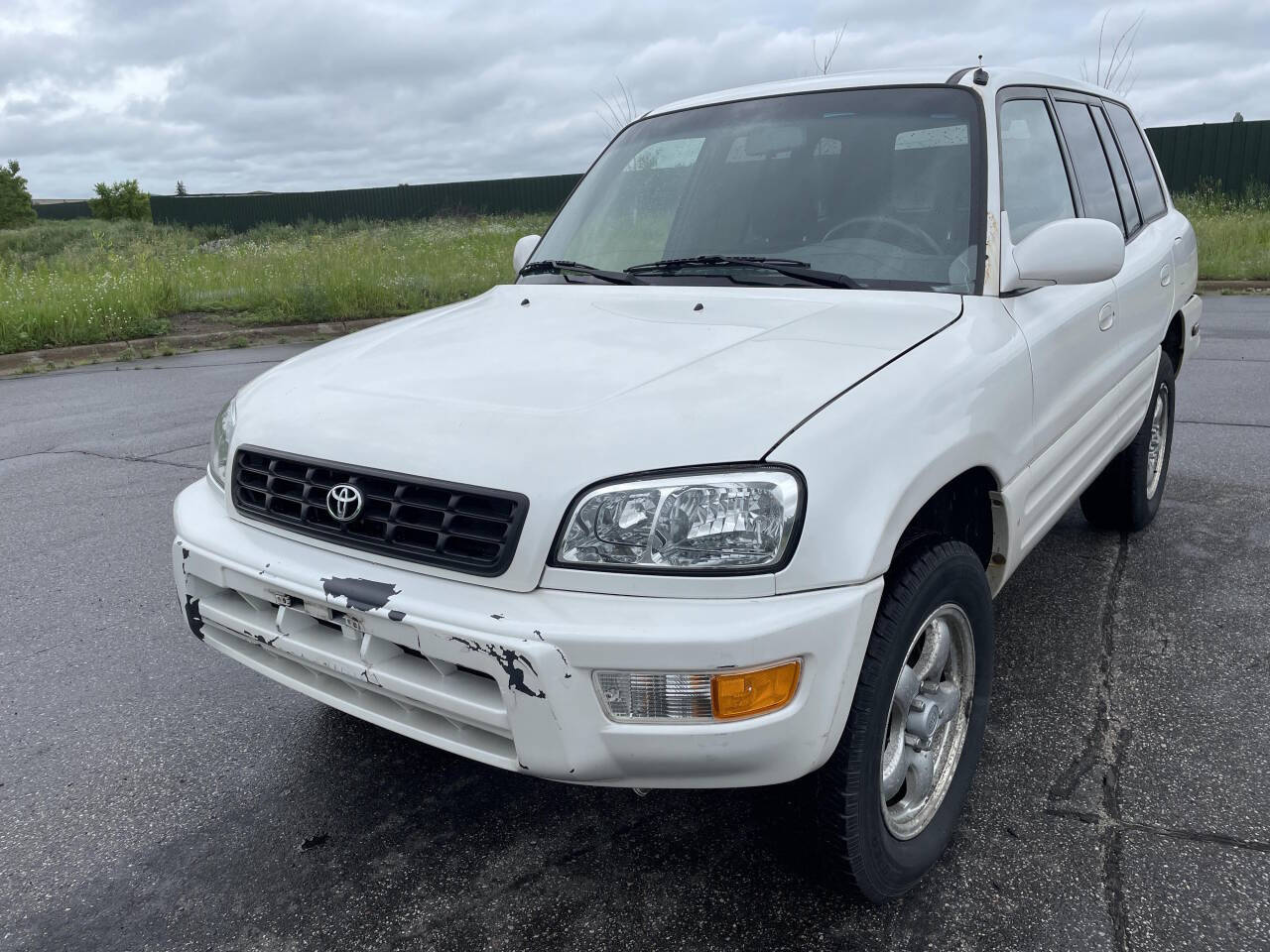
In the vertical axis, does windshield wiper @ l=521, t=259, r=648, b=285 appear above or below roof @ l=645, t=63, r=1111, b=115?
below

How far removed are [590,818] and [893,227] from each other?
Answer: 1786 mm

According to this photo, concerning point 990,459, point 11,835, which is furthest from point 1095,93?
point 11,835

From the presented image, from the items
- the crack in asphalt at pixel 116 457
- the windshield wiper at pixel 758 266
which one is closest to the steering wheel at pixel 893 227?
the windshield wiper at pixel 758 266

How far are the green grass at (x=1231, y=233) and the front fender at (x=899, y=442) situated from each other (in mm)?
11517

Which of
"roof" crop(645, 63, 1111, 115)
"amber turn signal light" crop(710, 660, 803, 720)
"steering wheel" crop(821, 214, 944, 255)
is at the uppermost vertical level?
"roof" crop(645, 63, 1111, 115)

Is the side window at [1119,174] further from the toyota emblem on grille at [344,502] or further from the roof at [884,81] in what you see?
the toyota emblem on grille at [344,502]

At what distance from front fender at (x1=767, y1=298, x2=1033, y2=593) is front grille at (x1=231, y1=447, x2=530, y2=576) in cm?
53

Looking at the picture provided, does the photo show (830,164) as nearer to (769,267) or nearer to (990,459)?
(769,267)

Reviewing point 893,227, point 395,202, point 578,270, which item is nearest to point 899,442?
point 893,227

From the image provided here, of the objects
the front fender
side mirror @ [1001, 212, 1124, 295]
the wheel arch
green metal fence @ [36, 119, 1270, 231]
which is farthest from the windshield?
green metal fence @ [36, 119, 1270, 231]

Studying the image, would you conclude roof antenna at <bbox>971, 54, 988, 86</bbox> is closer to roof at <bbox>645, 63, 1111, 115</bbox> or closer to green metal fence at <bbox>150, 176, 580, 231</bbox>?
roof at <bbox>645, 63, 1111, 115</bbox>

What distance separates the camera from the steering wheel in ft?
8.87

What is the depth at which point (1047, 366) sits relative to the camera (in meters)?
2.69

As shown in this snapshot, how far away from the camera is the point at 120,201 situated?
221 ft
